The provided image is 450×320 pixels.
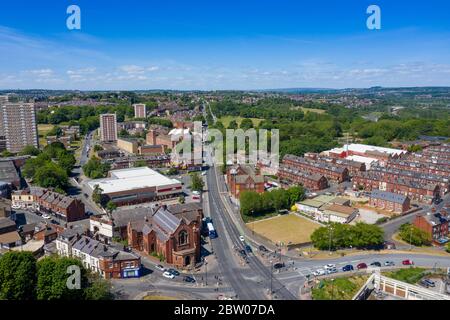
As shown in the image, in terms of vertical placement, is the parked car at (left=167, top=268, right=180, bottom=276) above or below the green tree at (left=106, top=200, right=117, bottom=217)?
below

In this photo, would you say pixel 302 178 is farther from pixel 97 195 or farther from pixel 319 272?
pixel 97 195

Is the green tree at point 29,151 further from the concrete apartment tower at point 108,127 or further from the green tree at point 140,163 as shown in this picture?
the green tree at point 140,163

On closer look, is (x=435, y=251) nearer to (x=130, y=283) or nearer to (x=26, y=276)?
(x=130, y=283)

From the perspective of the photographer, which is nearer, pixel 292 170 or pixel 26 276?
pixel 26 276

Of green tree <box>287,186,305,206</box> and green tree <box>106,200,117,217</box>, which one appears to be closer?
green tree <box>106,200,117,217</box>

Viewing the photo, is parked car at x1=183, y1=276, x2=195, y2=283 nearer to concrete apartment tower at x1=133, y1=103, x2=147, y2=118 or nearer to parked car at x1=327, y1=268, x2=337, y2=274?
parked car at x1=327, y1=268, x2=337, y2=274

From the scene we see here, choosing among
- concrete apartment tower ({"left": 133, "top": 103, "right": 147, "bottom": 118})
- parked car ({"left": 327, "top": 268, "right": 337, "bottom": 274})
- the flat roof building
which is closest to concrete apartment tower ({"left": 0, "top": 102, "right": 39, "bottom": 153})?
the flat roof building

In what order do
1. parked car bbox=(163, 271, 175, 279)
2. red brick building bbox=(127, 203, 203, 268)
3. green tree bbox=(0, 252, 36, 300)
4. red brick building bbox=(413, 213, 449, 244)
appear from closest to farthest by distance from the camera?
green tree bbox=(0, 252, 36, 300) → parked car bbox=(163, 271, 175, 279) → red brick building bbox=(127, 203, 203, 268) → red brick building bbox=(413, 213, 449, 244)
